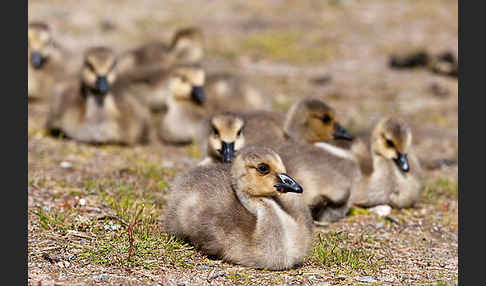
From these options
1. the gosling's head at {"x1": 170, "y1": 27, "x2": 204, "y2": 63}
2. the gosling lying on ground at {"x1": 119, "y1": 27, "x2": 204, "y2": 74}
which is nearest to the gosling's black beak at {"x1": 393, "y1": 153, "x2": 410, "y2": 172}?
the gosling lying on ground at {"x1": 119, "y1": 27, "x2": 204, "y2": 74}

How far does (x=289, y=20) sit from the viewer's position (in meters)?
19.0

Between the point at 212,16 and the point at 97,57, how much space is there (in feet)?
35.3

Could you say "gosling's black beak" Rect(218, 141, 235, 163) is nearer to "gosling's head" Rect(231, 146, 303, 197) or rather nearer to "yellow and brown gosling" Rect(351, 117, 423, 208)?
"gosling's head" Rect(231, 146, 303, 197)

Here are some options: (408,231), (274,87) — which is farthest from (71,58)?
(408,231)

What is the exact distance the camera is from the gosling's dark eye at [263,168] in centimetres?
498

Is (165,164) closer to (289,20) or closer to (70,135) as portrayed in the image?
(70,135)

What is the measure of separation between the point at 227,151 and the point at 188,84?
342 cm

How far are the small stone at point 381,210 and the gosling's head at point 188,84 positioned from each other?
3.43m

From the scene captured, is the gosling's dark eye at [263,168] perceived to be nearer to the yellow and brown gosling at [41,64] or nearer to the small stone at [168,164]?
the small stone at [168,164]

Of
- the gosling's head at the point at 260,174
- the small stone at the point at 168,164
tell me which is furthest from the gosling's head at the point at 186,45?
the gosling's head at the point at 260,174

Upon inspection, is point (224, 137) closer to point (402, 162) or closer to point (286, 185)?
point (286, 185)

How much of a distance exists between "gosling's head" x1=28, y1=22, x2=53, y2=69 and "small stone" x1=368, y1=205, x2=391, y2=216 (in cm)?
625

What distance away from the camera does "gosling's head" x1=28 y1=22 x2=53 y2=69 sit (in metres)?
10.7

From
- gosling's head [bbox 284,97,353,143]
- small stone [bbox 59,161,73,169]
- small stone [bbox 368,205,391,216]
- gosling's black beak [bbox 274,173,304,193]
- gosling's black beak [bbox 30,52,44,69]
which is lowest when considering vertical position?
small stone [bbox 368,205,391,216]
